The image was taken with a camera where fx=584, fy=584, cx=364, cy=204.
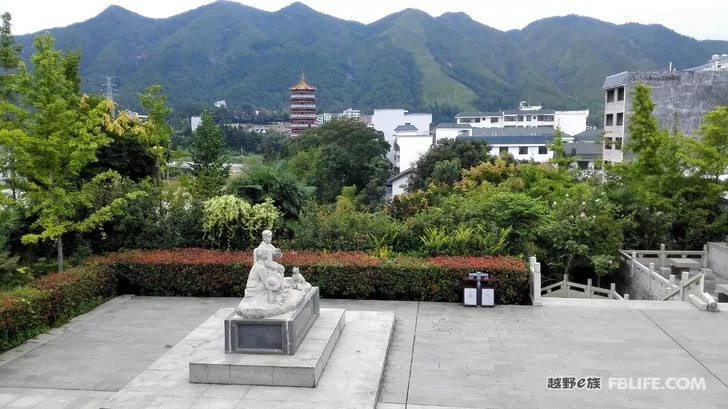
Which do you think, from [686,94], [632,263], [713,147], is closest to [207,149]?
[632,263]

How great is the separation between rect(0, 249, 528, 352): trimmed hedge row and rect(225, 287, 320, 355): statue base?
402 cm

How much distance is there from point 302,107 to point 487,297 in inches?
3126

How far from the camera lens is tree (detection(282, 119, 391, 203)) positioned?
45.6 m

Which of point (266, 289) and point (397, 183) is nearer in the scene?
point (266, 289)

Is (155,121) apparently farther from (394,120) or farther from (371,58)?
(371,58)

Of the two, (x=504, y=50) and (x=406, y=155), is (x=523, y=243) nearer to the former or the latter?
(x=406, y=155)

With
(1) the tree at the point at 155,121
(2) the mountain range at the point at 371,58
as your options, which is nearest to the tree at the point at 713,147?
(1) the tree at the point at 155,121

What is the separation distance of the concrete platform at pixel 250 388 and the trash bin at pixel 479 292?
306 centimetres

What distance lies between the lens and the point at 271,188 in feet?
48.0

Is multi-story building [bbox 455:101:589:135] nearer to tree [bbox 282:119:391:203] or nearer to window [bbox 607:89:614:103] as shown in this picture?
tree [bbox 282:119:391:203]

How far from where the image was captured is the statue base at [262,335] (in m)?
7.90

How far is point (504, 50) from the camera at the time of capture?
469 ft

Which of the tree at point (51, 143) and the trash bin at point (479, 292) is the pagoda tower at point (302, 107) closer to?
the tree at point (51, 143)

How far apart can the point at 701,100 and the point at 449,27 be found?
125239 mm
